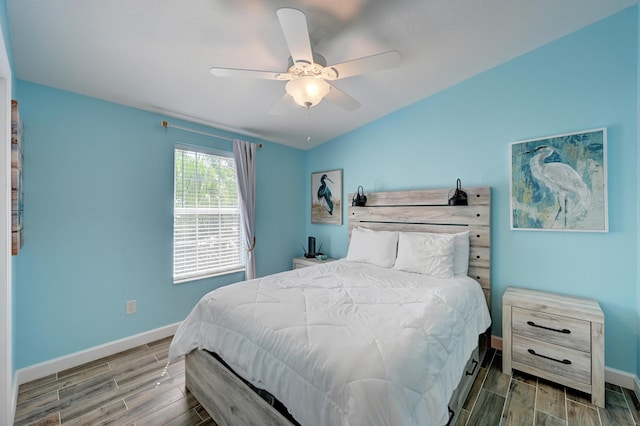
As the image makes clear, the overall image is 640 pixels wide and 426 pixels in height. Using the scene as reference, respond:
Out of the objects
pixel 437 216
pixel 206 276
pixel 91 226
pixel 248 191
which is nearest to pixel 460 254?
pixel 437 216

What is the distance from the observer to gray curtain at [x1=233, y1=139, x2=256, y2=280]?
3.34 m

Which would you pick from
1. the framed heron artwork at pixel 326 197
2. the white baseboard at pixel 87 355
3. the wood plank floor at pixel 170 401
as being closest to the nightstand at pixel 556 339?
the wood plank floor at pixel 170 401

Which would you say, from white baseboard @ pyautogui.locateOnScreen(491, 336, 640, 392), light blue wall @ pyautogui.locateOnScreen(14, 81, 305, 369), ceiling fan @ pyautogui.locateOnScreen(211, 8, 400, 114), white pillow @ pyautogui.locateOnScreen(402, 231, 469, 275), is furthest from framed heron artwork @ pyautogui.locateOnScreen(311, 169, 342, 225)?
white baseboard @ pyautogui.locateOnScreen(491, 336, 640, 392)

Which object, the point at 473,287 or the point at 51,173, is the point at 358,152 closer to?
the point at 473,287

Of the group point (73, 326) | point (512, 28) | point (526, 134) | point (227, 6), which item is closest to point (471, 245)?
A: point (526, 134)

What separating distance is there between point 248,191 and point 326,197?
1.18 meters

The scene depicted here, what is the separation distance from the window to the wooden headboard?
1.63 metres

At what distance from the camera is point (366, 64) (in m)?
1.59

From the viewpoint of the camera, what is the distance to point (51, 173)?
2193 mm

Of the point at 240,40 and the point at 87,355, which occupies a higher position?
the point at 240,40

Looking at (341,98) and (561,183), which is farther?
(561,183)

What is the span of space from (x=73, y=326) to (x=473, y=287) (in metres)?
3.48

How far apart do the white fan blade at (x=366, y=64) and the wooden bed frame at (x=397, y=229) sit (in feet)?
5.40

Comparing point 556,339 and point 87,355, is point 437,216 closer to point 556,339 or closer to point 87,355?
point 556,339
